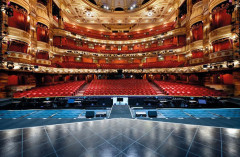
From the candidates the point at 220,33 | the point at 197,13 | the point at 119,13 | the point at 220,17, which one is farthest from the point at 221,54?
the point at 119,13

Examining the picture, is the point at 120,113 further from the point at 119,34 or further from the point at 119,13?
the point at 119,34

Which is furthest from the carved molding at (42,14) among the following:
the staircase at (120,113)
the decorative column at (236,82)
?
the decorative column at (236,82)

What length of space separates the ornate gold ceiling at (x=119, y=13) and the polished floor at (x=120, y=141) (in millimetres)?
18450

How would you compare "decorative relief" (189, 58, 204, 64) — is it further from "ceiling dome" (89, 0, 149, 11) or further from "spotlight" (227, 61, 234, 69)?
"ceiling dome" (89, 0, 149, 11)

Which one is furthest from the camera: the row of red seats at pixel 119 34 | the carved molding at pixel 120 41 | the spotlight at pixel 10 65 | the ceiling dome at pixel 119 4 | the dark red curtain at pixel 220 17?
the row of red seats at pixel 119 34

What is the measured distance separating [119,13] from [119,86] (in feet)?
47.5

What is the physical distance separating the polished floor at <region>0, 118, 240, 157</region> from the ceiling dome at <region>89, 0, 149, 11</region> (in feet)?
65.9

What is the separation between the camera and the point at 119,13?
719 inches

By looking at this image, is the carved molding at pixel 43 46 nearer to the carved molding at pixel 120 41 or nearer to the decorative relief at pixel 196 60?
the carved molding at pixel 120 41

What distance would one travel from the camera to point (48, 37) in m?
12.9

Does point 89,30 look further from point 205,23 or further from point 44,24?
point 205,23

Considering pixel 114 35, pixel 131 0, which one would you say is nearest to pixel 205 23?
pixel 131 0

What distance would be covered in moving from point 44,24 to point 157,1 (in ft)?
53.7

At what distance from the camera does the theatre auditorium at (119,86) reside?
2.55 meters
